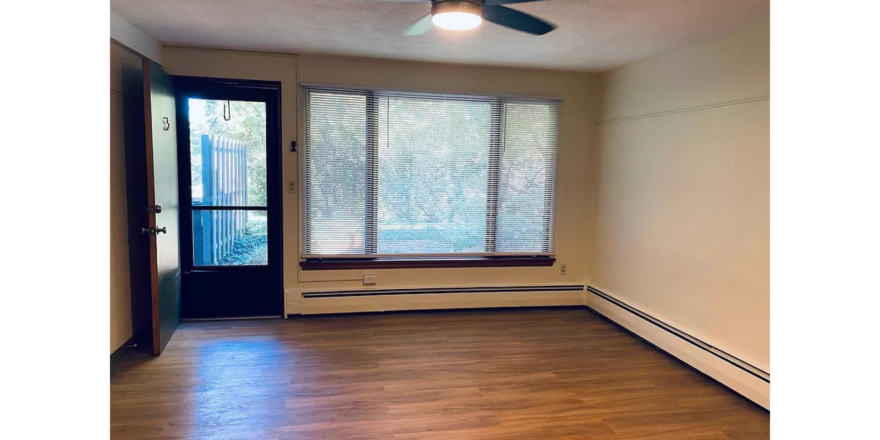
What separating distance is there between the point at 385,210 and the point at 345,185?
40 centimetres

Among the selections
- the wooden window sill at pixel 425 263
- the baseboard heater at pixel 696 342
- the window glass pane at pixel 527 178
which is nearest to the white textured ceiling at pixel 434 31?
the window glass pane at pixel 527 178

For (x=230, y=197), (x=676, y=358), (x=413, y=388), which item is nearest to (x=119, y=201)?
(x=230, y=197)

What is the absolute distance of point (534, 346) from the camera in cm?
370

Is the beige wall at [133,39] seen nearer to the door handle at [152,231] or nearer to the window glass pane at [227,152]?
the window glass pane at [227,152]

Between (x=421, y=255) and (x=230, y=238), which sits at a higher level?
(x=230, y=238)

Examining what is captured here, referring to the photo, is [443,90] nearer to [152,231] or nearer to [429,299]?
[429,299]

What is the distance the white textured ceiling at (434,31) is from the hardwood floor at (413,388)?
7.16 ft

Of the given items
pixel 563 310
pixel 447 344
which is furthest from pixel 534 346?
pixel 563 310

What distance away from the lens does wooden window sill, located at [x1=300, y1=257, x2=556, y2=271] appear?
13.9 ft

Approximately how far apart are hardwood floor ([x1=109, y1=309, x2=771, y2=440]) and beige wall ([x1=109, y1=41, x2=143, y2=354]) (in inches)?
11.7

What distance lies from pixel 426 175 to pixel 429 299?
1.12 metres

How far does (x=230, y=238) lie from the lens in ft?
13.5
